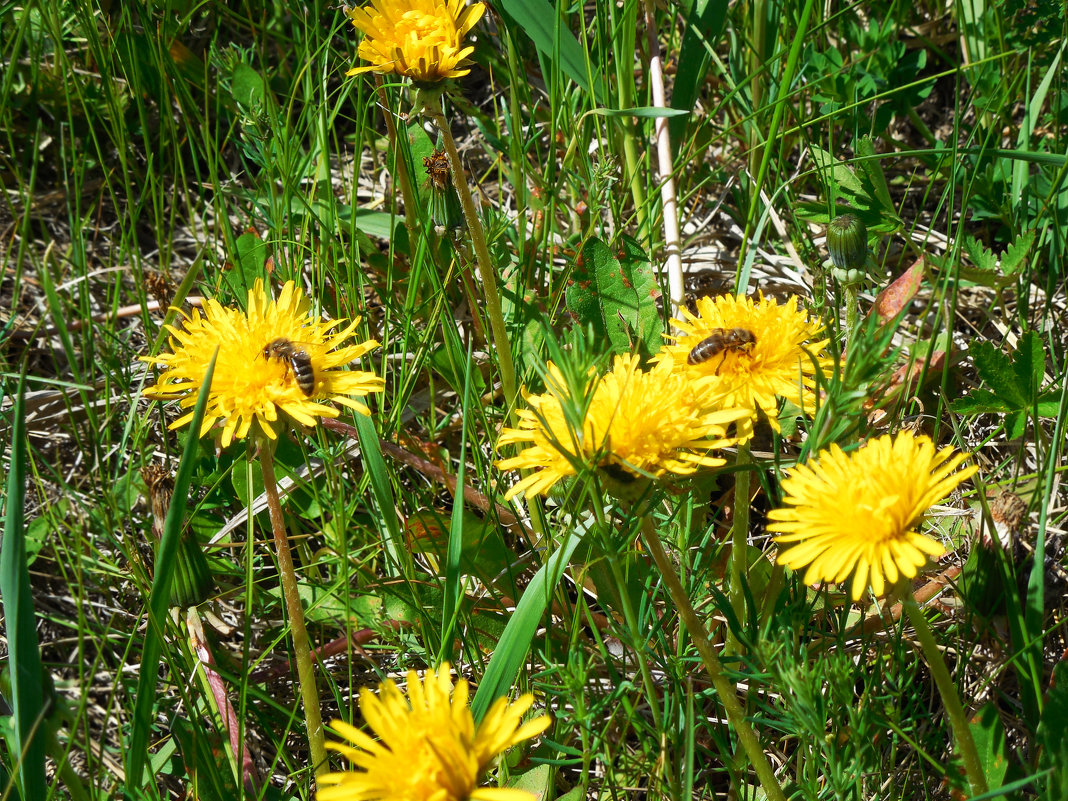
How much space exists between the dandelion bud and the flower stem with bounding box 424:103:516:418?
2.02 feet

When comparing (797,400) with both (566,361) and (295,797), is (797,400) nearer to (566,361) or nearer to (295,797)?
(566,361)

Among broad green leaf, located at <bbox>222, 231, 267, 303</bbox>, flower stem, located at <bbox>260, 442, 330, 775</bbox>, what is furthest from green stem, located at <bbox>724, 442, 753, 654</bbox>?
broad green leaf, located at <bbox>222, 231, 267, 303</bbox>

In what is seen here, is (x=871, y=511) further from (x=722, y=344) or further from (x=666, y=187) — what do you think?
(x=666, y=187)

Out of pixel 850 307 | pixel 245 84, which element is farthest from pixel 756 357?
pixel 245 84

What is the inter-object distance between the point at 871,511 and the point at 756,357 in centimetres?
45

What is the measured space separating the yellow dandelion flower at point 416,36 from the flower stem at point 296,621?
688 mm

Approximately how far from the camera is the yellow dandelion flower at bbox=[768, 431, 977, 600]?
111 centimetres

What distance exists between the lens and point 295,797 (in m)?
1.73

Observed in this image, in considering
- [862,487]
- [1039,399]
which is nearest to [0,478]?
[862,487]

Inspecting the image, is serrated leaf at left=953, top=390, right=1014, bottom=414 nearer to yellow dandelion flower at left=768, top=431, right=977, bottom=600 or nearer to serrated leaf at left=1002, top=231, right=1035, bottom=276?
serrated leaf at left=1002, top=231, right=1035, bottom=276

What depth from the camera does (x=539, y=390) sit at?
2094mm

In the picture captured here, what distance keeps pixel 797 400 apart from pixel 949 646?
0.60m

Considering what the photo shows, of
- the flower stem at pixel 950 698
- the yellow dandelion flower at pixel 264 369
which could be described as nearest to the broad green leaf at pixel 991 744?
the flower stem at pixel 950 698

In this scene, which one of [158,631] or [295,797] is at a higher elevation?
[158,631]
